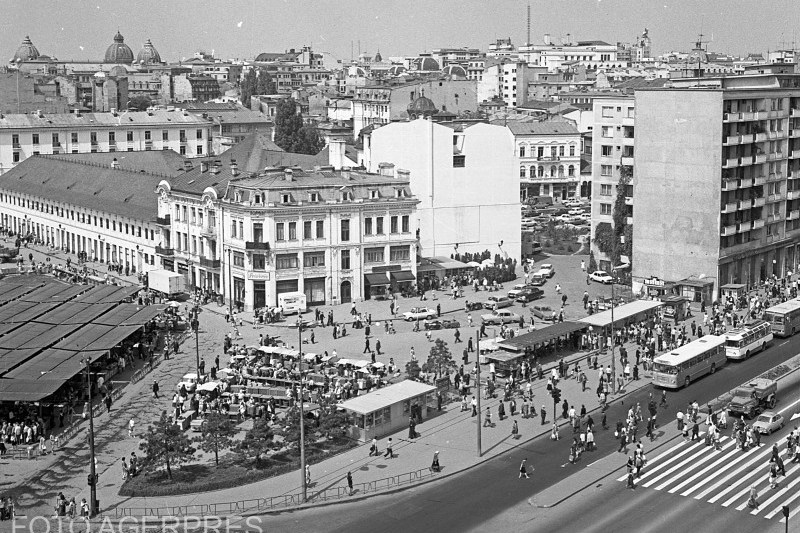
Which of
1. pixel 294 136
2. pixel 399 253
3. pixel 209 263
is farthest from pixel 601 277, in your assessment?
pixel 294 136

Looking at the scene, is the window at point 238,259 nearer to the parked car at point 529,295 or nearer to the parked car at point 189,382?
the parked car at point 529,295

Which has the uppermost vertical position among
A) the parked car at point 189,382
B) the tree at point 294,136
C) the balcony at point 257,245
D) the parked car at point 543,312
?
the tree at point 294,136

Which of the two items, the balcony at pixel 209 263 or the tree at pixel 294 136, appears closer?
the balcony at pixel 209 263

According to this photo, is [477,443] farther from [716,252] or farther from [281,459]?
[716,252]

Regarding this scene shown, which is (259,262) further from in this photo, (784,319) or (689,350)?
(784,319)

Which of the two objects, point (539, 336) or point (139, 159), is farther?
point (139, 159)

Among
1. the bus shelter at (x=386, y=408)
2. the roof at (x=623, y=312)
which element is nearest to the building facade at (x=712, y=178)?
the roof at (x=623, y=312)

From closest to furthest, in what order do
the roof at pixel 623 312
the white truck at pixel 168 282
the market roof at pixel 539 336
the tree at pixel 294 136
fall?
the market roof at pixel 539 336 → the roof at pixel 623 312 → the white truck at pixel 168 282 → the tree at pixel 294 136
